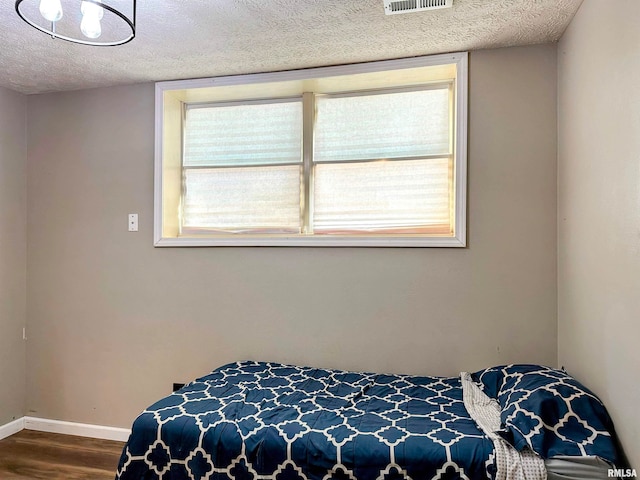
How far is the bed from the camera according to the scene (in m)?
1.48

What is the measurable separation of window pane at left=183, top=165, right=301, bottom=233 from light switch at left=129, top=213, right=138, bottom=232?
0.30 m

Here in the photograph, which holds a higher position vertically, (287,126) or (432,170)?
(287,126)

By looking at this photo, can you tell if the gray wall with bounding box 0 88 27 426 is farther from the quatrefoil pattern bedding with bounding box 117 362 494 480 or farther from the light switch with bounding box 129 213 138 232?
the quatrefoil pattern bedding with bounding box 117 362 494 480

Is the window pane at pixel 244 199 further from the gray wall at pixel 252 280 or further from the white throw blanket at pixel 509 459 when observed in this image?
the white throw blanket at pixel 509 459

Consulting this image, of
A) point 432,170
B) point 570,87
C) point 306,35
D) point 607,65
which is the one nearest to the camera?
point 607,65

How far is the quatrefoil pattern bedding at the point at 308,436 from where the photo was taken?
153 cm

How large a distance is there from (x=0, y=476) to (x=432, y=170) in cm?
294

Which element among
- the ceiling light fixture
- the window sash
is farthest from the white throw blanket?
the ceiling light fixture

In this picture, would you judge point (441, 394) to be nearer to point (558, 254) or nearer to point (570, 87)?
point (558, 254)

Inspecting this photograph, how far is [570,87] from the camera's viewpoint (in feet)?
6.49

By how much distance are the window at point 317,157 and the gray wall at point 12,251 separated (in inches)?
41.1

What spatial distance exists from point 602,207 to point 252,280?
1814 millimetres

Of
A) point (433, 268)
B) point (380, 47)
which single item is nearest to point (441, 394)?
point (433, 268)

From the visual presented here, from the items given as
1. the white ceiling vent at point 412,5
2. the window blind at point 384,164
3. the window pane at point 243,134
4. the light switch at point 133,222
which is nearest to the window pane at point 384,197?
the window blind at point 384,164
